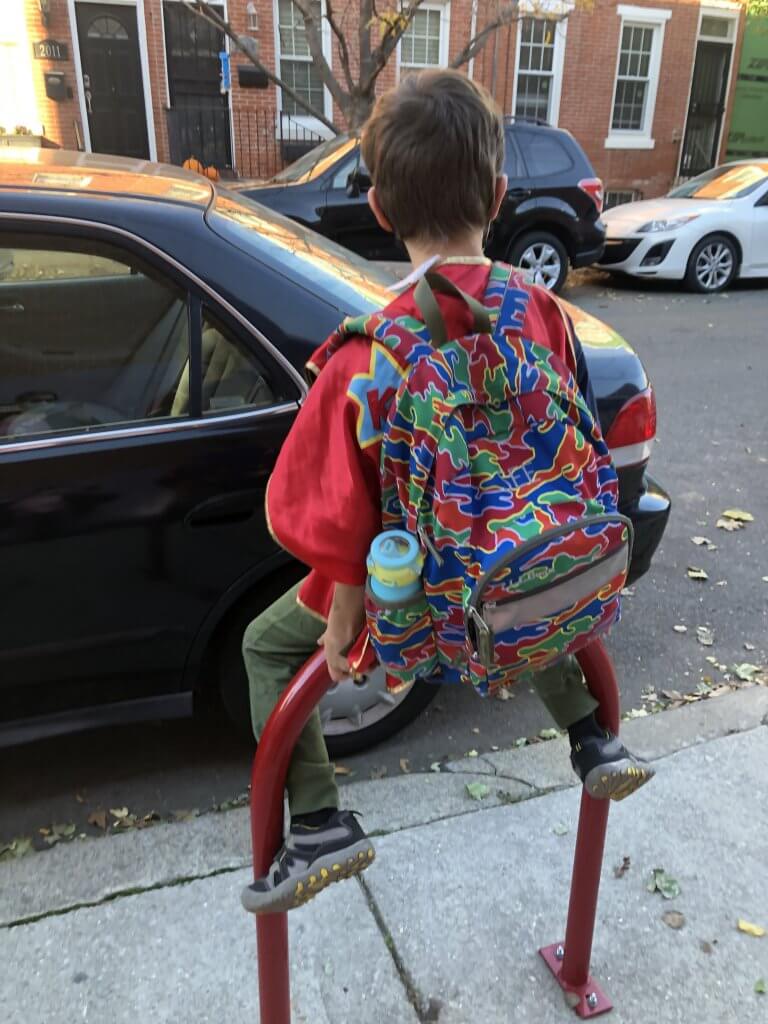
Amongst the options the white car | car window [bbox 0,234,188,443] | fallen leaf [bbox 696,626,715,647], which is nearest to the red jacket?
car window [bbox 0,234,188,443]

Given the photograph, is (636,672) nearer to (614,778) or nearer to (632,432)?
(632,432)

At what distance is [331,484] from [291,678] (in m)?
0.59

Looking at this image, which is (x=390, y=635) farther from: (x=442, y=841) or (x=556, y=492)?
(x=442, y=841)

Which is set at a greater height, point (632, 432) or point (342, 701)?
point (632, 432)

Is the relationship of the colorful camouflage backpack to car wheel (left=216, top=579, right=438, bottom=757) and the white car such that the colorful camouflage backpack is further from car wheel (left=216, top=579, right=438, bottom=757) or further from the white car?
the white car

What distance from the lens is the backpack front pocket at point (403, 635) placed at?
1.41 meters

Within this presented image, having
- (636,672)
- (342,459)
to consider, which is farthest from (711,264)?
(342,459)

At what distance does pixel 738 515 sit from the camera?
4.88 meters

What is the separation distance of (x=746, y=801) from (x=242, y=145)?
14.9 meters

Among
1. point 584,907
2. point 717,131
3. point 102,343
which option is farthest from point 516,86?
point 584,907

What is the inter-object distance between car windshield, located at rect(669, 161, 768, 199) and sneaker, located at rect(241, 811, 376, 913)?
36.8 ft

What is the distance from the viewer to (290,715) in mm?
1605

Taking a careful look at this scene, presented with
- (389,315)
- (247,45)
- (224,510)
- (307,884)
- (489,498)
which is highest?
(247,45)

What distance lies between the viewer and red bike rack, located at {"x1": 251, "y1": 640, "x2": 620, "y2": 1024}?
5.28ft
